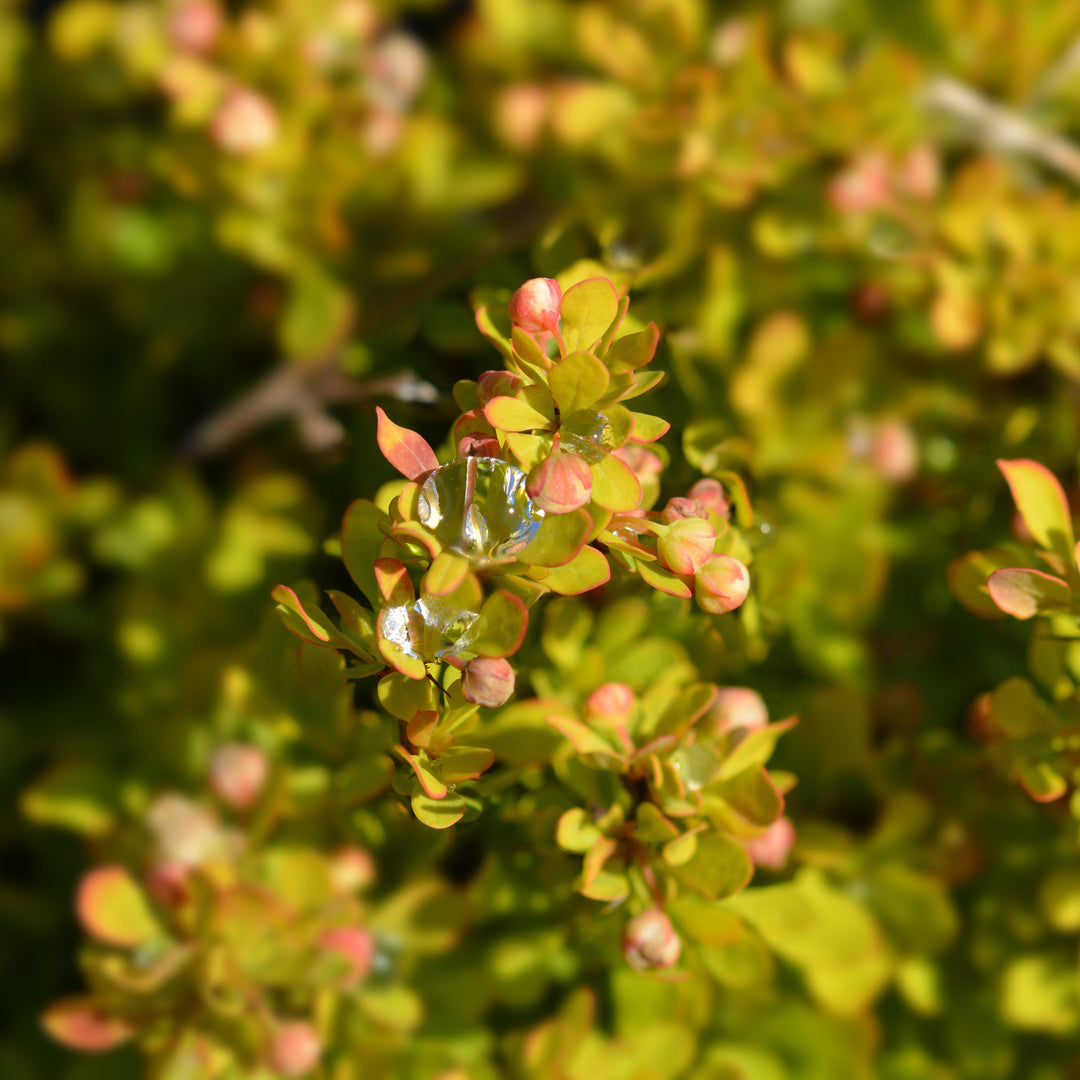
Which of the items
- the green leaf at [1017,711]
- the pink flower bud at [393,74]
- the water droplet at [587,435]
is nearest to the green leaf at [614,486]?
the water droplet at [587,435]

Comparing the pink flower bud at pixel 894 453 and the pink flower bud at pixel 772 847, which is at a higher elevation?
the pink flower bud at pixel 772 847

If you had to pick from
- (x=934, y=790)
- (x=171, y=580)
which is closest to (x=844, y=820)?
(x=934, y=790)

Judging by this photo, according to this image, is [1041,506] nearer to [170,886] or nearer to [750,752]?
[750,752]

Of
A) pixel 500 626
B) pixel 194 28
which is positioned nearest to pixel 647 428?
pixel 500 626

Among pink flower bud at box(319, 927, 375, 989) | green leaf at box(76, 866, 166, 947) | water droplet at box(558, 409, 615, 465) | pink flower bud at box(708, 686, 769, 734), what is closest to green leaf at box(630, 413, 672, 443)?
water droplet at box(558, 409, 615, 465)

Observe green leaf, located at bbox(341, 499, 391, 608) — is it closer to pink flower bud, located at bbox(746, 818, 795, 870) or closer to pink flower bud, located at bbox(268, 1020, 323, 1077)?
pink flower bud, located at bbox(746, 818, 795, 870)

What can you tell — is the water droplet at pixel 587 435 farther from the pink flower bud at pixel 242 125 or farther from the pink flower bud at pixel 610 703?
the pink flower bud at pixel 242 125
